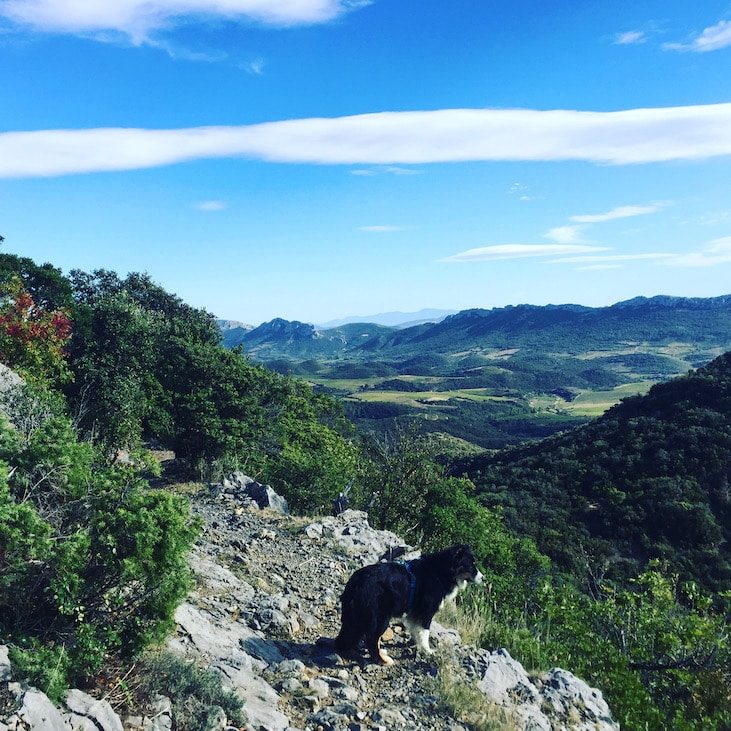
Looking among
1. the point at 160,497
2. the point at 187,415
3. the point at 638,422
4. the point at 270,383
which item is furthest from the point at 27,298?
the point at 638,422

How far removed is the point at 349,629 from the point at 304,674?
86 cm

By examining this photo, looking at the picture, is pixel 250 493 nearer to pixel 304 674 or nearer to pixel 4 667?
pixel 304 674

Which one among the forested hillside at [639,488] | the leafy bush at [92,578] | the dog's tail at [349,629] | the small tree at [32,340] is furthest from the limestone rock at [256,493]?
the forested hillside at [639,488]

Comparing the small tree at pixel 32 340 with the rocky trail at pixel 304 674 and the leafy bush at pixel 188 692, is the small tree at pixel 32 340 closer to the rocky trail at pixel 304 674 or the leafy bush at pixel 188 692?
the rocky trail at pixel 304 674

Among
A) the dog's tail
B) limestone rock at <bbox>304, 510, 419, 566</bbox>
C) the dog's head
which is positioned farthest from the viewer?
limestone rock at <bbox>304, 510, 419, 566</bbox>

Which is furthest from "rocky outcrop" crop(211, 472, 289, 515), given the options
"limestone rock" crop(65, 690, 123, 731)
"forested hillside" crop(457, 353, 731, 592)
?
"forested hillside" crop(457, 353, 731, 592)

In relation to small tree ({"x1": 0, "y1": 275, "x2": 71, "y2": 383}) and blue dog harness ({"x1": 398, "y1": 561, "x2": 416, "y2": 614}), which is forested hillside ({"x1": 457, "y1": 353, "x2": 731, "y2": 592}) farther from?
small tree ({"x1": 0, "y1": 275, "x2": 71, "y2": 383})

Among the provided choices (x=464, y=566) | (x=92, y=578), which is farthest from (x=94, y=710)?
(x=464, y=566)

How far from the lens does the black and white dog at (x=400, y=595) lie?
24.3 ft

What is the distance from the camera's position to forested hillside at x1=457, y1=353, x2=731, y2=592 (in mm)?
37938

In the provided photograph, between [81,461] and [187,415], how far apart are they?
16477 mm

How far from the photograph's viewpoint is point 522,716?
22.5ft

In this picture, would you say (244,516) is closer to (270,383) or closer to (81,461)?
(81,461)

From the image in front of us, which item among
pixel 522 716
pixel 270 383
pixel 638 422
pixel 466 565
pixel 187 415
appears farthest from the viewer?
pixel 638 422
